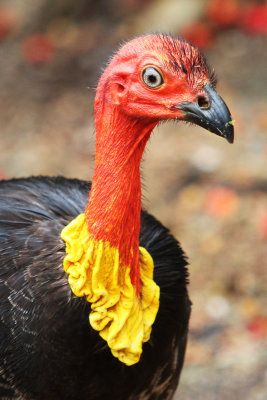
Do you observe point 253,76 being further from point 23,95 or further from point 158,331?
point 158,331

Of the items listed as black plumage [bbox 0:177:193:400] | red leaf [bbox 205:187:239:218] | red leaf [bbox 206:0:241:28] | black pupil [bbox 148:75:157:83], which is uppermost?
red leaf [bbox 206:0:241:28]

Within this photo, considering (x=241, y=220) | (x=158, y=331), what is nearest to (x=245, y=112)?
(x=241, y=220)

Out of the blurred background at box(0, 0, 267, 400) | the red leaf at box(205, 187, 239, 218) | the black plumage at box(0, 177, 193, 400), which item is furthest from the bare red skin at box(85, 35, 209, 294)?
the red leaf at box(205, 187, 239, 218)

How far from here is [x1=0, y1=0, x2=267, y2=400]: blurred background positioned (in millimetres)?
5855

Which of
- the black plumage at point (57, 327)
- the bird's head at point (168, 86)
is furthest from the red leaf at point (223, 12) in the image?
the bird's head at point (168, 86)

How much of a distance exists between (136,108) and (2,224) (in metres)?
1.02

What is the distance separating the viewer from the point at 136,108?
2.82 m

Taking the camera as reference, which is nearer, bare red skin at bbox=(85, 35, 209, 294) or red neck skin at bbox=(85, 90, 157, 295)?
bare red skin at bbox=(85, 35, 209, 294)

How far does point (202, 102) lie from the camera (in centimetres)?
277

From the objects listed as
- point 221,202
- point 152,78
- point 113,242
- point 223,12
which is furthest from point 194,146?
point 152,78

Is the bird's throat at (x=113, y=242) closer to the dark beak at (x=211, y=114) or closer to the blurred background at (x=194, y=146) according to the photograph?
the dark beak at (x=211, y=114)

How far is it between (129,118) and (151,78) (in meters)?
0.20

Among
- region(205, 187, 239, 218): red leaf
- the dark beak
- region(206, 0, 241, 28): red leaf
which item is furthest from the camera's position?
region(206, 0, 241, 28): red leaf

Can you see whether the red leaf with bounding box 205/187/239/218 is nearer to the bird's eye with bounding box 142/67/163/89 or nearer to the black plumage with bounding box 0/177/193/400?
the black plumage with bounding box 0/177/193/400
